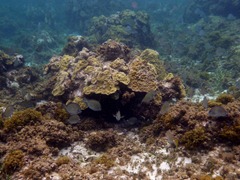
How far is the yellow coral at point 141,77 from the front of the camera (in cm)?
881

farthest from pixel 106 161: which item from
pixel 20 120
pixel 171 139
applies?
pixel 20 120

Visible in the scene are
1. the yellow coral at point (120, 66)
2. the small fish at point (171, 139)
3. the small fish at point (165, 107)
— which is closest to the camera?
the small fish at point (171, 139)

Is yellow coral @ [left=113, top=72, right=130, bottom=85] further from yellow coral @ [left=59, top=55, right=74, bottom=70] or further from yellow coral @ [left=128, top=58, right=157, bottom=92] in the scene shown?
yellow coral @ [left=59, top=55, right=74, bottom=70]

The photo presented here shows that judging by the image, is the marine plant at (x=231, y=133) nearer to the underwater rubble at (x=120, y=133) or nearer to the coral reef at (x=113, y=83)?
the underwater rubble at (x=120, y=133)

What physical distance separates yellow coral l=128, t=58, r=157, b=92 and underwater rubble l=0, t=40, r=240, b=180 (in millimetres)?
37

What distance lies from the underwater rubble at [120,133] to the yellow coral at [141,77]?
4 cm

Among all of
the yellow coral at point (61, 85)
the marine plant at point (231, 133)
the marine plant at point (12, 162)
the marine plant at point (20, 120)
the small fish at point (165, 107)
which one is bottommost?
the marine plant at point (12, 162)

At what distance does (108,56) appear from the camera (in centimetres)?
1131

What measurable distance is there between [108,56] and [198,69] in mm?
8349

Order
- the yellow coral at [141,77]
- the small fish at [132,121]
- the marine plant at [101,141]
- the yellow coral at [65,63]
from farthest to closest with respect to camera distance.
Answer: the yellow coral at [65,63] → the yellow coral at [141,77] → the small fish at [132,121] → the marine plant at [101,141]

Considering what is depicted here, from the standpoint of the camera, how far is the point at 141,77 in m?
9.07

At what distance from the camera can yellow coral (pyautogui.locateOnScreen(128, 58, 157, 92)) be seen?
8.81 metres

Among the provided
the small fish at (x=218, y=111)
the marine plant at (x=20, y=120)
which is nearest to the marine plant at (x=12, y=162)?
the marine plant at (x=20, y=120)

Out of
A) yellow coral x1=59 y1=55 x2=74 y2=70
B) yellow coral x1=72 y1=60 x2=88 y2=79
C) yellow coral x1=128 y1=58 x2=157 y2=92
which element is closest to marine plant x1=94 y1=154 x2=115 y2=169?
yellow coral x1=128 y1=58 x2=157 y2=92
